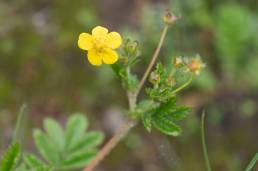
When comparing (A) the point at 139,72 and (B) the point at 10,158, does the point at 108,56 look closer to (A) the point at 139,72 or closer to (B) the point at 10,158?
(B) the point at 10,158

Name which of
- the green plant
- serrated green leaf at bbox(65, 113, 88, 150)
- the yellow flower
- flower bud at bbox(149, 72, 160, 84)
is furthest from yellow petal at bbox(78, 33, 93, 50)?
serrated green leaf at bbox(65, 113, 88, 150)

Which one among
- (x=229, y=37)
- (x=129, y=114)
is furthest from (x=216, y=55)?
(x=129, y=114)

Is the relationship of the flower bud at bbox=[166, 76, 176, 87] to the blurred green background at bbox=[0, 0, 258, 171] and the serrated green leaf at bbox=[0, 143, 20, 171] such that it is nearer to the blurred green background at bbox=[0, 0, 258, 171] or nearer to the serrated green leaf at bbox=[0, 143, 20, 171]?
the serrated green leaf at bbox=[0, 143, 20, 171]

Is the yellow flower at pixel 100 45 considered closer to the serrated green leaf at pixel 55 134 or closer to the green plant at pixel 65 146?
the green plant at pixel 65 146

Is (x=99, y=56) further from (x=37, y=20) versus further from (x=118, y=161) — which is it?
(x=37, y=20)

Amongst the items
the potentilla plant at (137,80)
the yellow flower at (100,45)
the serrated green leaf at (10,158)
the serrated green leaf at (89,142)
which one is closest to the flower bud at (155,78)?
the potentilla plant at (137,80)

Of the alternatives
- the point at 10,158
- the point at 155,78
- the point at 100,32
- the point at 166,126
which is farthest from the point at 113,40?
the point at 10,158
